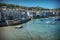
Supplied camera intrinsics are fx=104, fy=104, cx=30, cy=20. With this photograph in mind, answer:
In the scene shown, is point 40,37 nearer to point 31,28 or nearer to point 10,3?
point 31,28

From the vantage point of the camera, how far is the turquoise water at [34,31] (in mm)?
1545

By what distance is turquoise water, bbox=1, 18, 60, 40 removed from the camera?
1545 mm

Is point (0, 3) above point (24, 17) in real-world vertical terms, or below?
above

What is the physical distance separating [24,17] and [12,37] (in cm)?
35

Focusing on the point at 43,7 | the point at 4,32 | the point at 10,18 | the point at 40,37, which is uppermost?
the point at 43,7

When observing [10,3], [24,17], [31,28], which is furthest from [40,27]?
[10,3]

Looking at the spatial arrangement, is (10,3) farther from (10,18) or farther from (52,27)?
(52,27)

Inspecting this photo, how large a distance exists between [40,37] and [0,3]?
0.78 metres

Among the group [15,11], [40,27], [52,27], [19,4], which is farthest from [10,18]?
[52,27]

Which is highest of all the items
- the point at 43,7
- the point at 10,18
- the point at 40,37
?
the point at 43,7

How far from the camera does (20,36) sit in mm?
1545

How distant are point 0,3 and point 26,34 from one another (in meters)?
0.60

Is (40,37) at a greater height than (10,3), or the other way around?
(10,3)

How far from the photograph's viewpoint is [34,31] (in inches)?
61.0
